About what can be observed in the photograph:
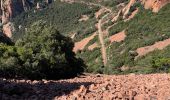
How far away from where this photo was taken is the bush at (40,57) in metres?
25.2

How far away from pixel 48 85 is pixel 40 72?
10127 mm

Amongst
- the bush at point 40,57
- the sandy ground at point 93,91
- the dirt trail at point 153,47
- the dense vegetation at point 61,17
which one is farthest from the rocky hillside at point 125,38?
the sandy ground at point 93,91

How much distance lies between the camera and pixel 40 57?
28328 millimetres

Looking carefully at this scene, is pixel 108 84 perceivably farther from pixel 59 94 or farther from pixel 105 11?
pixel 105 11

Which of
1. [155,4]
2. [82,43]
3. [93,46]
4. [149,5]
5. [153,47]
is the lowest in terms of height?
[153,47]

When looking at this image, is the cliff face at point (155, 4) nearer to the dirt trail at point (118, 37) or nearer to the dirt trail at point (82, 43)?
the dirt trail at point (118, 37)

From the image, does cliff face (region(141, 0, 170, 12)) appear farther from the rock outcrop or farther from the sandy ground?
the sandy ground

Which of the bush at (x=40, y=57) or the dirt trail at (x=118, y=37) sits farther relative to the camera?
the dirt trail at (x=118, y=37)

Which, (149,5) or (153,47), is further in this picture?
(149,5)

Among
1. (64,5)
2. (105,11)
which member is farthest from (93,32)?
(64,5)

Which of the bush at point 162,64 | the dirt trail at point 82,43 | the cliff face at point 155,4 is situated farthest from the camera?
the dirt trail at point 82,43

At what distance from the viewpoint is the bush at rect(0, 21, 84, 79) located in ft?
82.8

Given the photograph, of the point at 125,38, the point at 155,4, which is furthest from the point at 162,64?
the point at 155,4

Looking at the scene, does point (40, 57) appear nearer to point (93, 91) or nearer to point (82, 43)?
point (93, 91)
